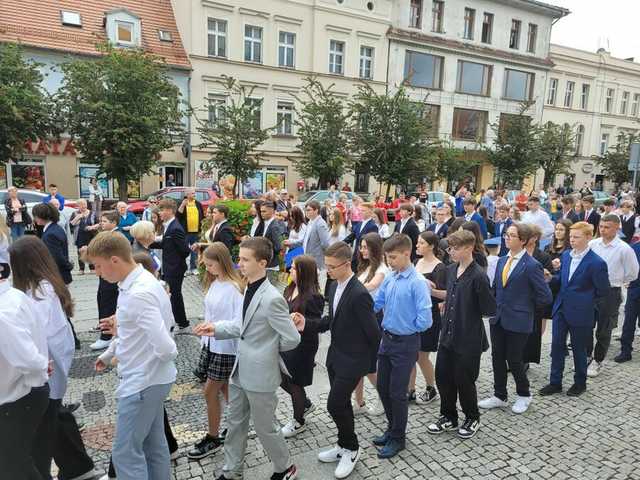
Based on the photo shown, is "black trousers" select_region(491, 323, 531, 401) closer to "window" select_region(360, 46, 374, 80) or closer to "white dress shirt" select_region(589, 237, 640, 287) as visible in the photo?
"white dress shirt" select_region(589, 237, 640, 287)

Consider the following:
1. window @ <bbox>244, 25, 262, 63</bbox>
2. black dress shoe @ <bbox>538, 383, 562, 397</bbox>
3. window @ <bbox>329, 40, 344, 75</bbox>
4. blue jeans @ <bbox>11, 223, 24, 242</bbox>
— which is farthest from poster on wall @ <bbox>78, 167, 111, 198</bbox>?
black dress shoe @ <bbox>538, 383, 562, 397</bbox>

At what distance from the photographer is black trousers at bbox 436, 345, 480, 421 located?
12.9 ft

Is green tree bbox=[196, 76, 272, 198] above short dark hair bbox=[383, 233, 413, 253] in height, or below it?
above

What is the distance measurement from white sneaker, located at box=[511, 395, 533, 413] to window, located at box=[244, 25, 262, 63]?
2411 cm

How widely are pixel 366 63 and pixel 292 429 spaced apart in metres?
27.6

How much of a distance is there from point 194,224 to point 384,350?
6219mm

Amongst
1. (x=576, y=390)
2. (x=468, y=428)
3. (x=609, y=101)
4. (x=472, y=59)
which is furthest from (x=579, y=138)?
(x=468, y=428)

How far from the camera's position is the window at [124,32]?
22609mm

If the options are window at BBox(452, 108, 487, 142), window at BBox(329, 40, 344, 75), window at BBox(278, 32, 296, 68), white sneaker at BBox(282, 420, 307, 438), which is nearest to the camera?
white sneaker at BBox(282, 420, 307, 438)

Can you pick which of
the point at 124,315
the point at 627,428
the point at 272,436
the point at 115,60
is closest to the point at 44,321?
the point at 124,315

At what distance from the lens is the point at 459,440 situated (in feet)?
13.4

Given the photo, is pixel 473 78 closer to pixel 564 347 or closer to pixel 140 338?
pixel 564 347

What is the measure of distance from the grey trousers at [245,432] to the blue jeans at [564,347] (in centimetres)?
327

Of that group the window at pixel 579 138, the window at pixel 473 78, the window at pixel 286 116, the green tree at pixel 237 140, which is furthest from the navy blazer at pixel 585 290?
the window at pixel 579 138
